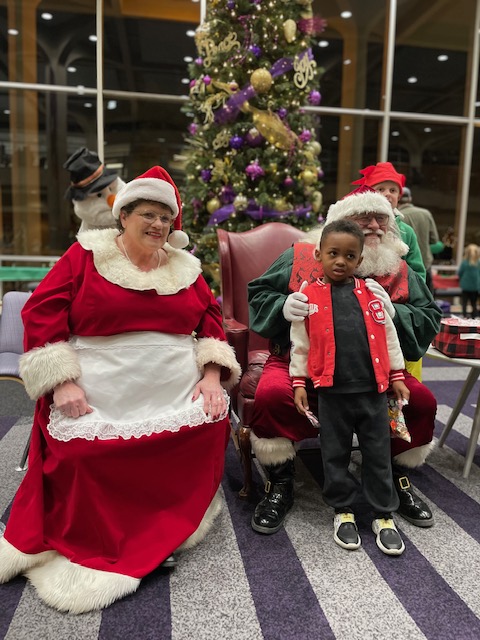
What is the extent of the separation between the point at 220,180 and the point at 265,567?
368cm

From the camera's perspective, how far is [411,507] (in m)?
2.20

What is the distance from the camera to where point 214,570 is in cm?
182

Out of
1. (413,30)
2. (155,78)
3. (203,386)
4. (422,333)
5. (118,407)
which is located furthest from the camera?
(413,30)

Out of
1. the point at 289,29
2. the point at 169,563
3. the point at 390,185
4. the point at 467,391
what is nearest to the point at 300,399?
the point at 169,563

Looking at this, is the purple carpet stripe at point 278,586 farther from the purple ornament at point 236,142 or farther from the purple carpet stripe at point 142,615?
the purple ornament at point 236,142

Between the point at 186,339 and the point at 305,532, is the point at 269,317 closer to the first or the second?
the point at 186,339

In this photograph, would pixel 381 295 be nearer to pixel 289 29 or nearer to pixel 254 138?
pixel 254 138

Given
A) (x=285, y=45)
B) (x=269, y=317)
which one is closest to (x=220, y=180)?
(x=285, y=45)

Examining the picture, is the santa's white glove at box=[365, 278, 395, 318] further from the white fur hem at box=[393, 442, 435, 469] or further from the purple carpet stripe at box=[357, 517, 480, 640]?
the purple carpet stripe at box=[357, 517, 480, 640]

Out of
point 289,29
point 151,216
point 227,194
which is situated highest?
point 289,29

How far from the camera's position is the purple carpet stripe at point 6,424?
3.14m

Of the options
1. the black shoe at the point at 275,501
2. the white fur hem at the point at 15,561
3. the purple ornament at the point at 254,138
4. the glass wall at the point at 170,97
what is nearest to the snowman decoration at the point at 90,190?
the purple ornament at the point at 254,138

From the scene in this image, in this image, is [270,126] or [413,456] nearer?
[413,456]

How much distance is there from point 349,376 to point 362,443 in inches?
11.9
